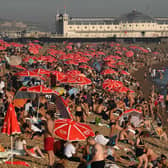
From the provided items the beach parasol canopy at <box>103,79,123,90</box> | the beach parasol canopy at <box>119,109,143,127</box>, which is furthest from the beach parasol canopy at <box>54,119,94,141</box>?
the beach parasol canopy at <box>103,79,123,90</box>

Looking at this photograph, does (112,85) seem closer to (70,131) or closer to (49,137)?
(70,131)

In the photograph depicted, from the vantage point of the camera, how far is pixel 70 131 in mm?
8641

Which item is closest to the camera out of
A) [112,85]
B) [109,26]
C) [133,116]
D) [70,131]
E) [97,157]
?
[97,157]

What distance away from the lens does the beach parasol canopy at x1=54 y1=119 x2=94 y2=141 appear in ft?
28.2

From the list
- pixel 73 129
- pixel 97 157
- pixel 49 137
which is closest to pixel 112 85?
pixel 73 129

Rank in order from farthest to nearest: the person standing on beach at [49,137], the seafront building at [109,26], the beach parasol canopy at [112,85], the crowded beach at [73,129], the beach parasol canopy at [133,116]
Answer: the seafront building at [109,26]
the beach parasol canopy at [112,85]
the beach parasol canopy at [133,116]
the crowded beach at [73,129]
the person standing on beach at [49,137]

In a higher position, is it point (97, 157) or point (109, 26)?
point (109, 26)

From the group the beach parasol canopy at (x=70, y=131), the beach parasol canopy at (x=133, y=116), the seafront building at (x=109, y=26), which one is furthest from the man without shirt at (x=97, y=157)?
the seafront building at (x=109, y=26)

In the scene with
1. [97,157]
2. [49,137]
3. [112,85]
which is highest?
[112,85]

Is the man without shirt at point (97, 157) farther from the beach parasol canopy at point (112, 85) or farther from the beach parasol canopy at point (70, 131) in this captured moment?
the beach parasol canopy at point (112, 85)

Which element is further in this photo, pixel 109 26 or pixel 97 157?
pixel 109 26

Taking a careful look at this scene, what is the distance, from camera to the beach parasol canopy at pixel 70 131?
859 cm

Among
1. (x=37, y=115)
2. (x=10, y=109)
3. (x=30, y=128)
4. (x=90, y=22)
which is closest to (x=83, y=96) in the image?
(x=37, y=115)

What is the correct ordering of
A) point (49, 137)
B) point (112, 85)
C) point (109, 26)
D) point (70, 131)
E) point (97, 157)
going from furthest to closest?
point (109, 26) < point (112, 85) < point (70, 131) < point (49, 137) < point (97, 157)
